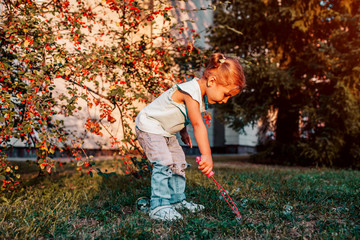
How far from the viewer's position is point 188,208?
8.56ft

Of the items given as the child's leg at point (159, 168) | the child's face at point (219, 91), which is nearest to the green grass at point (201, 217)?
the child's leg at point (159, 168)

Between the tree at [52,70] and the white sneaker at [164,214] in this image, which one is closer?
the white sneaker at [164,214]

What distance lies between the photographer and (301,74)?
24.1ft

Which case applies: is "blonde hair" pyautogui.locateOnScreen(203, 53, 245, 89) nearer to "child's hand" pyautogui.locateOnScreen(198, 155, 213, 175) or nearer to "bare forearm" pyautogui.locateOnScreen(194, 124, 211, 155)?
"bare forearm" pyautogui.locateOnScreen(194, 124, 211, 155)

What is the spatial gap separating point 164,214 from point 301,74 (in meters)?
6.07

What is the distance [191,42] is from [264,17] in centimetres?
440

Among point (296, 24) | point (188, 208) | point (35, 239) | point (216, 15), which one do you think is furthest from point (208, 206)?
point (216, 15)

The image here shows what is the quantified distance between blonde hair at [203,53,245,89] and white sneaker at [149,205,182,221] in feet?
3.53

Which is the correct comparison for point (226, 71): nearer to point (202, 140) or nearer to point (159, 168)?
point (202, 140)

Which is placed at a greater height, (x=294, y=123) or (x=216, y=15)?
(x=216, y=15)

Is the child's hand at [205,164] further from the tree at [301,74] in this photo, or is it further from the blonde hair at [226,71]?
the tree at [301,74]

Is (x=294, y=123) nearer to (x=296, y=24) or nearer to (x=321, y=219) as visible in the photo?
(x=296, y=24)

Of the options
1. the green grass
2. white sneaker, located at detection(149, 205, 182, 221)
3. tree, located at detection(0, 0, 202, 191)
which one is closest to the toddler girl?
white sneaker, located at detection(149, 205, 182, 221)

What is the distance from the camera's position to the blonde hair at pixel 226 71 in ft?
7.90
